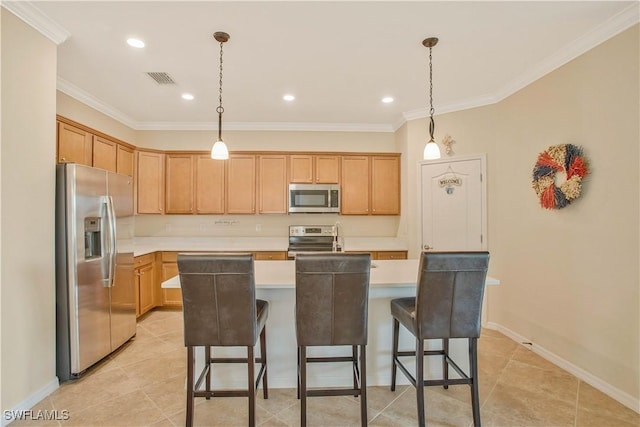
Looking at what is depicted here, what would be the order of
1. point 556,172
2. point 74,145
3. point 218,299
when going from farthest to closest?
point 74,145 < point 556,172 < point 218,299

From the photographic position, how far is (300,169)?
467 cm

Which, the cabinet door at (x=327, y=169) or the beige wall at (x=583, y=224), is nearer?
the beige wall at (x=583, y=224)

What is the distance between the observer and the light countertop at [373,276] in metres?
2.05

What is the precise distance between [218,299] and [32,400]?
1710 mm

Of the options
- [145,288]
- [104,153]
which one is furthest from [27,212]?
[145,288]

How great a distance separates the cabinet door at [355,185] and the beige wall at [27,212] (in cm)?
338

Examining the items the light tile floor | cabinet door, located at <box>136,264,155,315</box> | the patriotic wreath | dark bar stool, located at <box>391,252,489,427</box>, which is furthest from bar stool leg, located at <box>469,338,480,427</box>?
cabinet door, located at <box>136,264,155,315</box>

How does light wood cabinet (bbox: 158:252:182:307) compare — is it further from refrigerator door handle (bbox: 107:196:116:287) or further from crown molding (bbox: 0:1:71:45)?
crown molding (bbox: 0:1:71:45)

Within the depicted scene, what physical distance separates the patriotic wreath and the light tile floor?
150 cm

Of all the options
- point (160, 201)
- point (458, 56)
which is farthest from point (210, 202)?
point (458, 56)

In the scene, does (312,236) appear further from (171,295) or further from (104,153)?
(104,153)

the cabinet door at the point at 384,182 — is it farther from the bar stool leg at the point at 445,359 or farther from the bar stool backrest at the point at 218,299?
the bar stool backrest at the point at 218,299

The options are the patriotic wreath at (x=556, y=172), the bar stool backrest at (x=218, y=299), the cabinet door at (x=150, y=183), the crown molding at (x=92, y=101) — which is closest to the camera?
the bar stool backrest at (x=218, y=299)

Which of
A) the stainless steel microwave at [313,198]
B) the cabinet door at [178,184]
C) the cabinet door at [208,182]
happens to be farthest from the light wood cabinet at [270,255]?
the cabinet door at [178,184]
